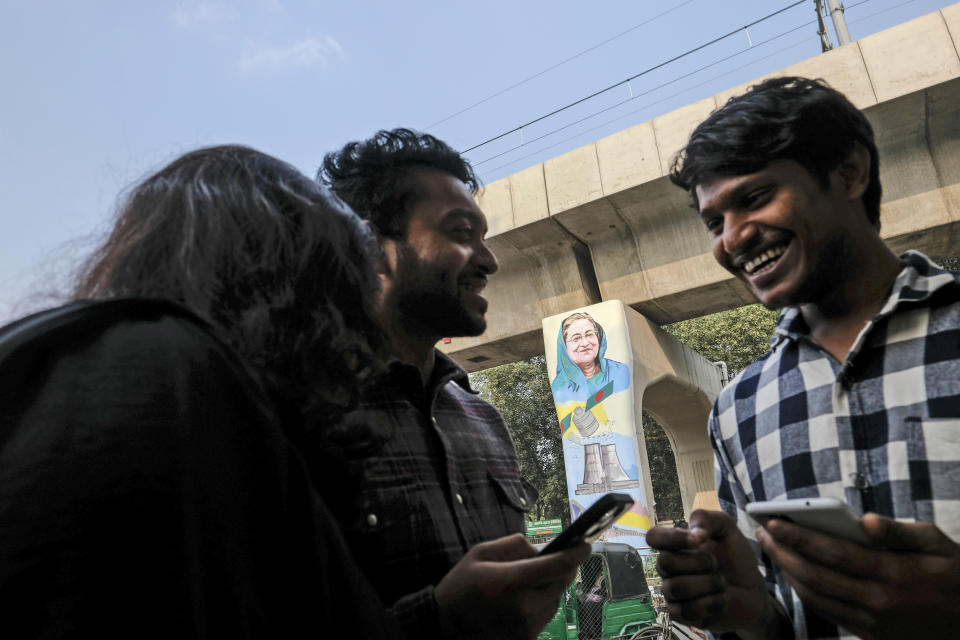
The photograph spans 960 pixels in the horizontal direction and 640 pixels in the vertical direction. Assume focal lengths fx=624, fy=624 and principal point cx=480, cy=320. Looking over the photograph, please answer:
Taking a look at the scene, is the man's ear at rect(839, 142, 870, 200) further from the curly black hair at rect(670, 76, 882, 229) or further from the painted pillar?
the painted pillar

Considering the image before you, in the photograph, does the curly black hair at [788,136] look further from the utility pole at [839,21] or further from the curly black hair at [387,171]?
the utility pole at [839,21]

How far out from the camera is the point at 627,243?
1195cm

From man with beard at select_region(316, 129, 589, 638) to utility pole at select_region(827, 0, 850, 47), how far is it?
16.3 metres

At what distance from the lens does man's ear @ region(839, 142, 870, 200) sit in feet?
6.59

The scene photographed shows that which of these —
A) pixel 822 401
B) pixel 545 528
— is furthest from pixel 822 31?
pixel 822 401

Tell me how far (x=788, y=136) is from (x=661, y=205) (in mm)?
9540

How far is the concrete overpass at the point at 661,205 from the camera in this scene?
910 cm

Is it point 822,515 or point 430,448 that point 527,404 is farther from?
point 822,515

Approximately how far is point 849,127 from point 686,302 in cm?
1024

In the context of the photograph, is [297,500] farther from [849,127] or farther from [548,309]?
[548,309]

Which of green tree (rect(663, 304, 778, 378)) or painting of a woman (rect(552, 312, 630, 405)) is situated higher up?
green tree (rect(663, 304, 778, 378))

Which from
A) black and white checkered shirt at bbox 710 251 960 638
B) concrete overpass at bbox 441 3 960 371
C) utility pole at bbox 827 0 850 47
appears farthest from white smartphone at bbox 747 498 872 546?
utility pole at bbox 827 0 850 47

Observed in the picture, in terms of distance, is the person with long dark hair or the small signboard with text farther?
the small signboard with text

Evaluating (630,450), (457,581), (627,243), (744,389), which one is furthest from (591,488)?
(457,581)
